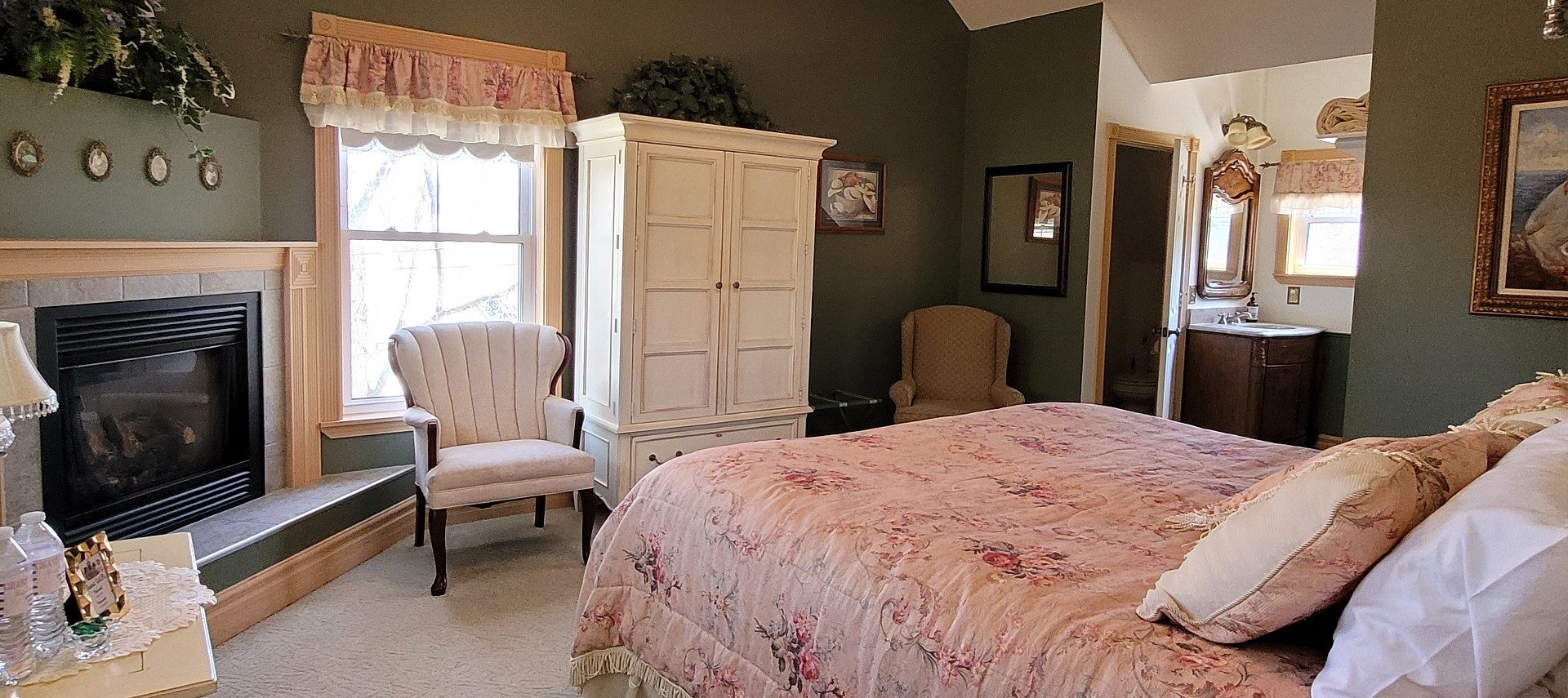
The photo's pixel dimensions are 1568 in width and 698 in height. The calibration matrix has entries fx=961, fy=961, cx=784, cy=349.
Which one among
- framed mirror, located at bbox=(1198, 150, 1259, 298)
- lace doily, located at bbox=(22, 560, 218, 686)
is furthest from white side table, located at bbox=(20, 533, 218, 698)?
framed mirror, located at bbox=(1198, 150, 1259, 298)

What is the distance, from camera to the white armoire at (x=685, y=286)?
Result: 4.04 meters

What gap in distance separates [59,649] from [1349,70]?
6.71 meters

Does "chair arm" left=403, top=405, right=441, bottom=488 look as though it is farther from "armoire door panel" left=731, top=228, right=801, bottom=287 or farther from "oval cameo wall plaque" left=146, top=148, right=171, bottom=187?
"armoire door panel" left=731, top=228, right=801, bottom=287

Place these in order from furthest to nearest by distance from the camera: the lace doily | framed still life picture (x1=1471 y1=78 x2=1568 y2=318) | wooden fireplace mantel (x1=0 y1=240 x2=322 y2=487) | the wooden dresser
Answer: the wooden dresser
framed still life picture (x1=1471 y1=78 x2=1568 y2=318)
wooden fireplace mantel (x1=0 y1=240 x2=322 y2=487)
the lace doily

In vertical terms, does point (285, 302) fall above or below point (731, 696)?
above

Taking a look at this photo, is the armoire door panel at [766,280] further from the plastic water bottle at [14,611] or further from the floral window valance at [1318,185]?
the floral window valance at [1318,185]

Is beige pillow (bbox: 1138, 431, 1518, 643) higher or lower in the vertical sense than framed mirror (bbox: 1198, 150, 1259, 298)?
lower

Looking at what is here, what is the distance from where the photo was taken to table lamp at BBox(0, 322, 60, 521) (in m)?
1.65

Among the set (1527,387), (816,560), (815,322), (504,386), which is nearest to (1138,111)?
(815,322)

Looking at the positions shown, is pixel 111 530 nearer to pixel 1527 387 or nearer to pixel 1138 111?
pixel 1527 387

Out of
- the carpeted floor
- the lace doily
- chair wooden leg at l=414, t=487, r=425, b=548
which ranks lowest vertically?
the carpeted floor

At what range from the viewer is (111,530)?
3074 millimetres

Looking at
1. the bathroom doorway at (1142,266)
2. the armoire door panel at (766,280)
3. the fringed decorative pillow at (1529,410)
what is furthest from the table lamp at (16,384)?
the bathroom doorway at (1142,266)

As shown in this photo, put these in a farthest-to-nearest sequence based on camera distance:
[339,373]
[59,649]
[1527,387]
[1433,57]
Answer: [339,373] → [1433,57] → [1527,387] → [59,649]
